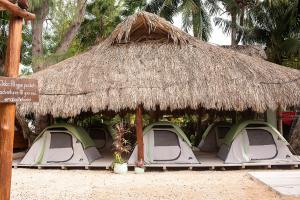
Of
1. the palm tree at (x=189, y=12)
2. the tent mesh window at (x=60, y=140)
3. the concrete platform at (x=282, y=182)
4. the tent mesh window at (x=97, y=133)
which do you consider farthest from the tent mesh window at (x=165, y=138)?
the palm tree at (x=189, y=12)

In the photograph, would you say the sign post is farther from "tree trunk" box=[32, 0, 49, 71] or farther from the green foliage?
the green foliage

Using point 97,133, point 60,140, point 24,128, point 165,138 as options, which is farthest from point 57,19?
point 165,138

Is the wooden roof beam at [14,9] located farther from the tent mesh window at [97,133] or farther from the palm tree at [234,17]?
the palm tree at [234,17]

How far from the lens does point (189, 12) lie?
1812 cm

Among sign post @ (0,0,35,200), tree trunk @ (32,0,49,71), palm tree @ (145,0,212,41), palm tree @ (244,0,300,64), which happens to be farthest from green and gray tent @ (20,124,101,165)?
palm tree @ (244,0,300,64)

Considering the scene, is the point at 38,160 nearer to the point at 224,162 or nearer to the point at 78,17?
the point at 224,162

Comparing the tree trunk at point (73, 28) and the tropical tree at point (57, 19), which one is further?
the tree trunk at point (73, 28)

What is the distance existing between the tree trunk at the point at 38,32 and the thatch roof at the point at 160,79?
344cm

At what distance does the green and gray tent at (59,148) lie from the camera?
10398mm

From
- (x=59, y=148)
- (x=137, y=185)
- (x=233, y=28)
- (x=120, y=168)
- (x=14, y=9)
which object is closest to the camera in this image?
(x=14, y=9)

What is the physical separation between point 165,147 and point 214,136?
413cm

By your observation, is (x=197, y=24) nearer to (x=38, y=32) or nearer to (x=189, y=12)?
(x=189, y=12)

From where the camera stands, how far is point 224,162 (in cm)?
1028

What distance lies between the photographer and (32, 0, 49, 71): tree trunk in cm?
1456
